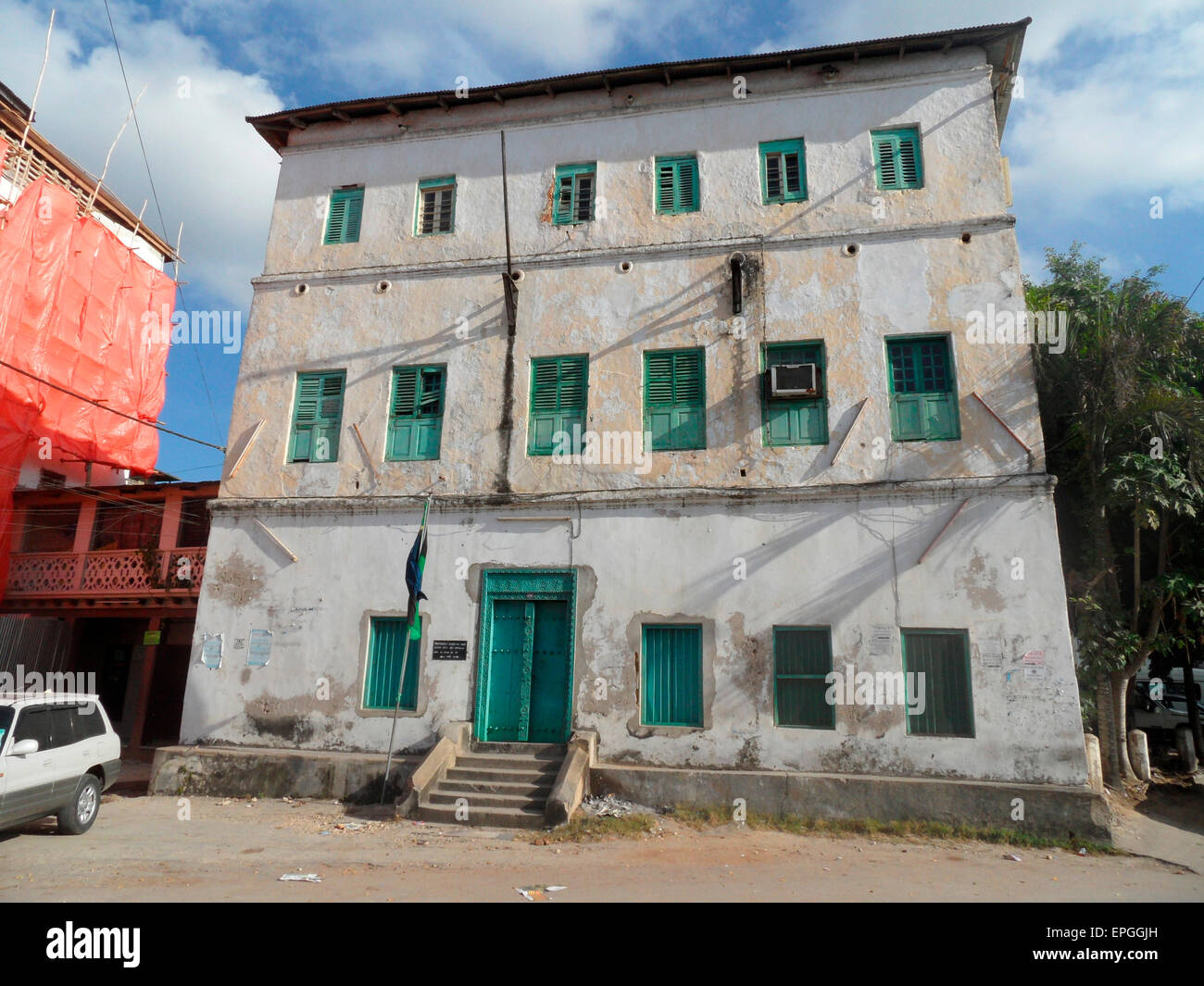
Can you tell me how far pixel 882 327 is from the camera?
Result: 1170 centimetres

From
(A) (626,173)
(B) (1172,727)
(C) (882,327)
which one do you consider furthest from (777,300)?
(B) (1172,727)

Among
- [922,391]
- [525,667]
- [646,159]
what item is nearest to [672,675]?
[525,667]

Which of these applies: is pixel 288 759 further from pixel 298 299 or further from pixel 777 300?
pixel 777 300

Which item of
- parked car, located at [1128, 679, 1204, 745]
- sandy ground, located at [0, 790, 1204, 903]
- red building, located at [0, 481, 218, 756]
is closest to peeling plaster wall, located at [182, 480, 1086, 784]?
sandy ground, located at [0, 790, 1204, 903]

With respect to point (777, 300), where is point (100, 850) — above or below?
below

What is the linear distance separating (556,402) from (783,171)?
220 inches

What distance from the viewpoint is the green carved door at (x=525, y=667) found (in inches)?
448

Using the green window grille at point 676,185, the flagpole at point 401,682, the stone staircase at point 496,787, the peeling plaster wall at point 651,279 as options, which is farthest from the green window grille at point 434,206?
the stone staircase at point 496,787

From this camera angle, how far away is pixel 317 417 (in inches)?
525

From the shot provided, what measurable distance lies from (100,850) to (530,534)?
6651 mm

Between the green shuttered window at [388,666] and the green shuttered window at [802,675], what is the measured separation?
18.4 feet

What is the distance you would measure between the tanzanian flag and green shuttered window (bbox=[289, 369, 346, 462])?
9.08 ft

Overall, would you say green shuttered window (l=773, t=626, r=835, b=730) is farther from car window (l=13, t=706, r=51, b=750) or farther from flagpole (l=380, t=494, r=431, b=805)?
car window (l=13, t=706, r=51, b=750)
